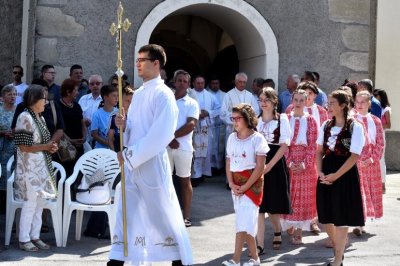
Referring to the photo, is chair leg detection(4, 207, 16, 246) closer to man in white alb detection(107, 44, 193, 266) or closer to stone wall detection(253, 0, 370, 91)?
man in white alb detection(107, 44, 193, 266)

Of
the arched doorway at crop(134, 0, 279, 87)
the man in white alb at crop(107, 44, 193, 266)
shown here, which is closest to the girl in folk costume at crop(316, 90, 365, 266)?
the man in white alb at crop(107, 44, 193, 266)

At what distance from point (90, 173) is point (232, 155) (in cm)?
180

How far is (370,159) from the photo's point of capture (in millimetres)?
8016

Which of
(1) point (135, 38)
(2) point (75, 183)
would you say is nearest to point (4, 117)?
(2) point (75, 183)

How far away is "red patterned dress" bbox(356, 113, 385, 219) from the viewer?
316 inches

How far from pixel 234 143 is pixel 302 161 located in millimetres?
1432

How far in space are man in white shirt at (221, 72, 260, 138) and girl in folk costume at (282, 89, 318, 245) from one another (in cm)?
374

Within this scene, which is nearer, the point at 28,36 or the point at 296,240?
the point at 296,240

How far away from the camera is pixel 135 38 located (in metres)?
11.2

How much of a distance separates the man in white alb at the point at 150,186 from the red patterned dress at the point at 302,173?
246 cm

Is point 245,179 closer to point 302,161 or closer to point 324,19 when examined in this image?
point 302,161

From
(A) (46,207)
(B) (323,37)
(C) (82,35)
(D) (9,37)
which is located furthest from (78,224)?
(D) (9,37)

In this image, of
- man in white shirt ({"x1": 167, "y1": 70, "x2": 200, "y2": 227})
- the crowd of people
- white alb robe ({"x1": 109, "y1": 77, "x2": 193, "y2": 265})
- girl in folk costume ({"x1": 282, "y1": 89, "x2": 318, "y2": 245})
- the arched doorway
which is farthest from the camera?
the arched doorway

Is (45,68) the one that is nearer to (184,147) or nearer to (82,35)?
(82,35)
